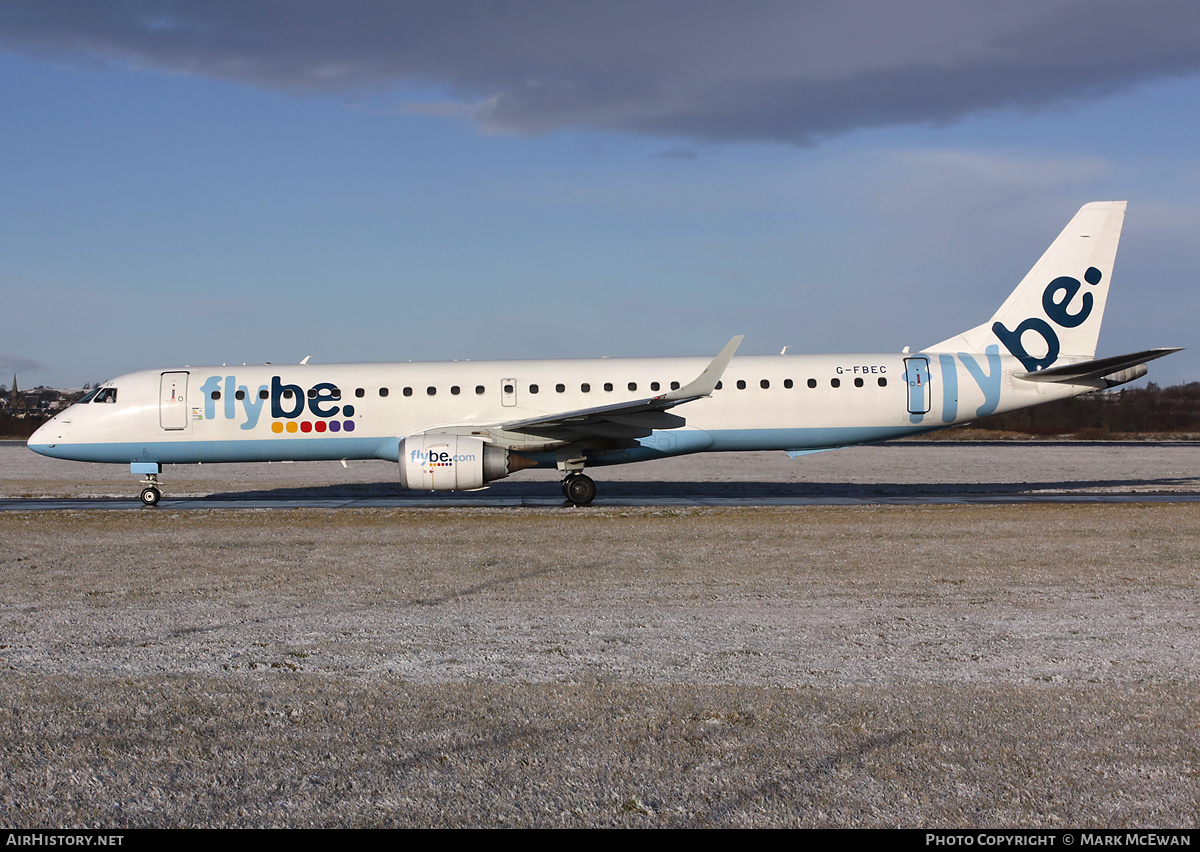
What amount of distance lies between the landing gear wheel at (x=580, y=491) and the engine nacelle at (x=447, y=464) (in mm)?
1871

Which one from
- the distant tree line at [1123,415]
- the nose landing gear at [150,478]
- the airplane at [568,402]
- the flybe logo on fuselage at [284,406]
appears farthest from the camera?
the distant tree line at [1123,415]

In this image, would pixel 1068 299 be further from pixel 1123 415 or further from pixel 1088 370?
pixel 1123 415

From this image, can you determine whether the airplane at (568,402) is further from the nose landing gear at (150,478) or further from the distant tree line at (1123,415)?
the distant tree line at (1123,415)

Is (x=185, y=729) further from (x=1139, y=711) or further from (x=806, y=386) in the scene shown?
(x=806, y=386)

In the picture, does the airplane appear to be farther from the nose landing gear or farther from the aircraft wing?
the aircraft wing

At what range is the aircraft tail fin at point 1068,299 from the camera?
2320 cm

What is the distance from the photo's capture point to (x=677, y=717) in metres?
5.41

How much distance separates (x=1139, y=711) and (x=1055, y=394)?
61.5 feet

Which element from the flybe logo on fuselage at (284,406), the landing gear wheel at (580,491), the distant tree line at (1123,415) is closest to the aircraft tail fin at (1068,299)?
the landing gear wheel at (580,491)

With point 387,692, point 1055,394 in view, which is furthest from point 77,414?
point 1055,394

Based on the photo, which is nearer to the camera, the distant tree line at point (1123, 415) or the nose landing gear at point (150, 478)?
the nose landing gear at point (150, 478)

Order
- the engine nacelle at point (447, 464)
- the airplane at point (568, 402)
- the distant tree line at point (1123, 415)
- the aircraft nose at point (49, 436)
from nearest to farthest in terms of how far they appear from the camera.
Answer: the engine nacelle at point (447, 464) < the airplane at point (568, 402) < the aircraft nose at point (49, 436) < the distant tree line at point (1123, 415)

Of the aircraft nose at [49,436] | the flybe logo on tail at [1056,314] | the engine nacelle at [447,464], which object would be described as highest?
the flybe logo on tail at [1056,314]

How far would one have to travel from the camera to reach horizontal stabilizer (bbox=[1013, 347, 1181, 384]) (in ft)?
68.2
